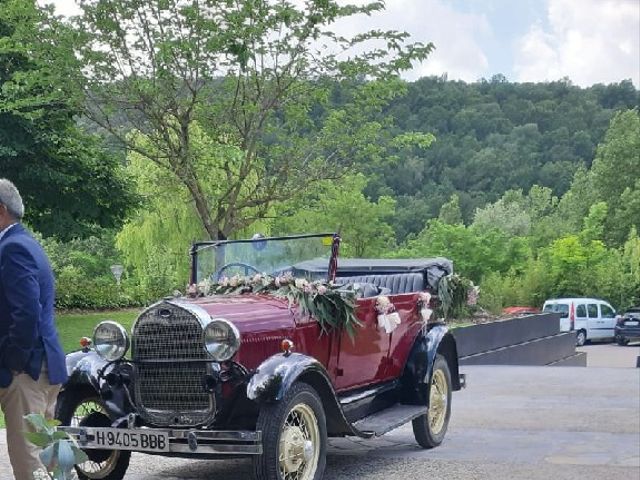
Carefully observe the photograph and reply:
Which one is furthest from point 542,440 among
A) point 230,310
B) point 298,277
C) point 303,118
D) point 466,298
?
point 303,118

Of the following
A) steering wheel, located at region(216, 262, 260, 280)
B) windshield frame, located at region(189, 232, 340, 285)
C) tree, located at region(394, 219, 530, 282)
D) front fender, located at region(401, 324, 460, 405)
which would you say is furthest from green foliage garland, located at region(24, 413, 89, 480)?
tree, located at region(394, 219, 530, 282)

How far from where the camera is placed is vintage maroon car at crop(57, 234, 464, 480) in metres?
6.46

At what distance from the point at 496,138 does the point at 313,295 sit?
234ft

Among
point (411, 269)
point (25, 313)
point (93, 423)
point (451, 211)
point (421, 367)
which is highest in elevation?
point (451, 211)

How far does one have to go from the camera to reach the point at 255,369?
663 cm

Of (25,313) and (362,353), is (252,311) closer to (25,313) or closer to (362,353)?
(362,353)

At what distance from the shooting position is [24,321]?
17.3 ft

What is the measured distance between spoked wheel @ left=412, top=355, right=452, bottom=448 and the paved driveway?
0.11 metres

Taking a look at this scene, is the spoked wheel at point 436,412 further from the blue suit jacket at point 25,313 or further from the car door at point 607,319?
the car door at point 607,319

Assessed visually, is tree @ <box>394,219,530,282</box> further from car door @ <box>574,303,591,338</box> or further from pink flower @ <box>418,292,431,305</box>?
pink flower @ <box>418,292,431,305</box>

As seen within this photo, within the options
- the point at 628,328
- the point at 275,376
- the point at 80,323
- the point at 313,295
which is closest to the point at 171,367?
the point at 275,376

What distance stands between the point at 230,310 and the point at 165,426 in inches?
35.9

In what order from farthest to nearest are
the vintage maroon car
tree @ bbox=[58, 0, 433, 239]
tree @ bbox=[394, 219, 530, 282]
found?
tree @ bbox=[394, 219, 530, 282], tree @ bbox=[58, 0, 433, 239], the vintage maroon car

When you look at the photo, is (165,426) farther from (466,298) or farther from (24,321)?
(466,298)
